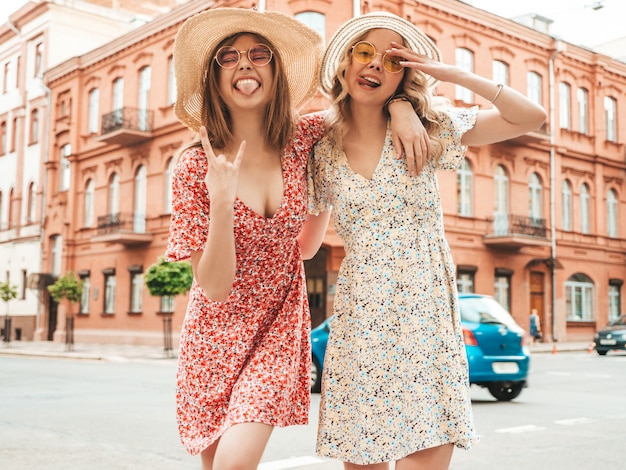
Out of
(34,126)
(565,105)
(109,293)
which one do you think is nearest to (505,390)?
(109,293)

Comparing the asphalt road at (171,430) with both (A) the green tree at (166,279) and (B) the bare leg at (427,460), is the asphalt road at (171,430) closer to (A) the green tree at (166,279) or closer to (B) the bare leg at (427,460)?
(B) the bare leg at (427,460)

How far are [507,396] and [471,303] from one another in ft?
4.60

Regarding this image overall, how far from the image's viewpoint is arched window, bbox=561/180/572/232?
33.9 m

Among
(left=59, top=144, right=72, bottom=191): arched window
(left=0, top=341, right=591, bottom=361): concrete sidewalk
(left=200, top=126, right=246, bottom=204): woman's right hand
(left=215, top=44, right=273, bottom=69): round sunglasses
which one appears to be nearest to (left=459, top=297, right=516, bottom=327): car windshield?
(left=215, top=44, right=273, bottom=69): round sunglasses

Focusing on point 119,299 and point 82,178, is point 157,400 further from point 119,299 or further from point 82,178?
point 82,178

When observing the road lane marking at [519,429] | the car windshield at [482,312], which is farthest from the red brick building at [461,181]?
the road lane marking at [519,429]

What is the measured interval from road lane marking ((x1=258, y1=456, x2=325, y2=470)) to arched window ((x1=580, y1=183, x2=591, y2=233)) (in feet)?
101

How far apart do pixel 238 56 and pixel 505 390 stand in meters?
9.17

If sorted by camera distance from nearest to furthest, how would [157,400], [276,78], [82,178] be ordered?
[276,78] → [157,400] → [82,178]

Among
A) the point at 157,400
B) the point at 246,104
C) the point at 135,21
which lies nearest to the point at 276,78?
the point at 246,104

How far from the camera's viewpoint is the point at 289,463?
6133 millimetres

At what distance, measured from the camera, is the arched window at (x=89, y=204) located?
116ft

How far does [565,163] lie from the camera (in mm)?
34062

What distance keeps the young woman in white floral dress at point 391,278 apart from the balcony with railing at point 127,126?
29.5 m
